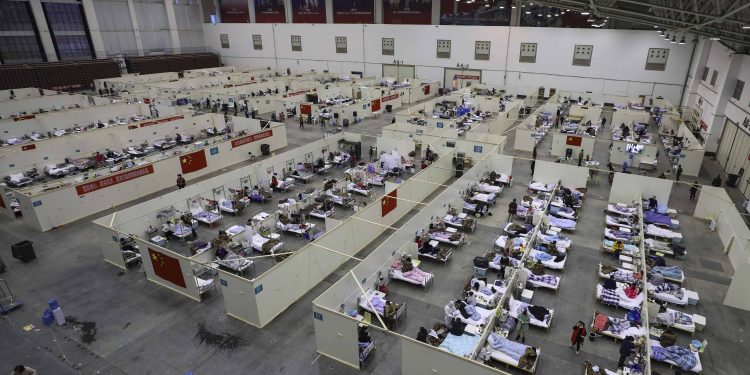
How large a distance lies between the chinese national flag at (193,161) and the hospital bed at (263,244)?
10343 millimetres

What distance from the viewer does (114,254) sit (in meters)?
17.5

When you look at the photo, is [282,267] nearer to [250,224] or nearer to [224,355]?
[224,355]

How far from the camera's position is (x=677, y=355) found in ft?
40.4

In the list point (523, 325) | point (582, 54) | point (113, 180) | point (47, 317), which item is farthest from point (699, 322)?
point (582, 54)

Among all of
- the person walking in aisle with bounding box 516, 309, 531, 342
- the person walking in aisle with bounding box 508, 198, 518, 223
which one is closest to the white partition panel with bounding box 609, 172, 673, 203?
the person walking in aisle with bounding box 508, 198, 518, 223

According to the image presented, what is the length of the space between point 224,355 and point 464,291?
8267 millimetres

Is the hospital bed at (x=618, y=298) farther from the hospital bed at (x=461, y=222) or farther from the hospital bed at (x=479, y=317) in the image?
the hospital bed at (x=461, y=222)

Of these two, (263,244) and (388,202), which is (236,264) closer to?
(263,244)

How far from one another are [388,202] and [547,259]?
23.5ft

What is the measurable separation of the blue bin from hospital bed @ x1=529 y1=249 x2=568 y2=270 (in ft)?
57.6

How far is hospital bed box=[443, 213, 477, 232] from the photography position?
19906 mm

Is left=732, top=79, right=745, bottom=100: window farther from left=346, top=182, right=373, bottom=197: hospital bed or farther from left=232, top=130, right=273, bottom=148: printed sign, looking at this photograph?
left=232, top=130, right=273, bottom=148: printed sign

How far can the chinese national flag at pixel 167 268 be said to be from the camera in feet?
50.3

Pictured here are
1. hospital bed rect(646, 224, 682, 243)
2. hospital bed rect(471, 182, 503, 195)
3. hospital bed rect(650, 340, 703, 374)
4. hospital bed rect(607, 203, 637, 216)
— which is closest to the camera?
hospital bed rect(650, 340, 703, 374)
